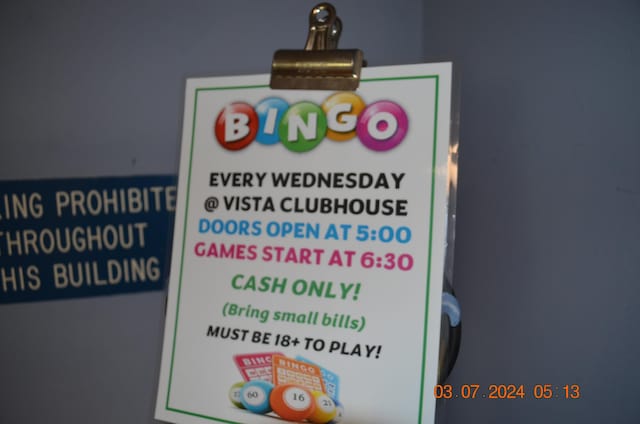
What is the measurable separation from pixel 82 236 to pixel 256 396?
889mm

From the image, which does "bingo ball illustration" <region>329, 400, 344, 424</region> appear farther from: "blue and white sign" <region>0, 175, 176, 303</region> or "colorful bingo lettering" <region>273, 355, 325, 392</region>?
"blue and white sign" <region>0, 175, 176, 303</region>

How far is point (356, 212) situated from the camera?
76cm

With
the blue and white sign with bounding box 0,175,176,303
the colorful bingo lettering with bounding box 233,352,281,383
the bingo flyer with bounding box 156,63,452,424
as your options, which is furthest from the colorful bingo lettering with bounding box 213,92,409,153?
the blue and white sign with bounding box 0,175,176,303

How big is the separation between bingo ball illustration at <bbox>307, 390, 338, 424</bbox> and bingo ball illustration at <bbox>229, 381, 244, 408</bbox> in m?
0.12

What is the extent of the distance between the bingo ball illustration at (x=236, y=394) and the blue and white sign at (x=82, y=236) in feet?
2.37

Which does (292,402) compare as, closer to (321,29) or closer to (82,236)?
(321,29)

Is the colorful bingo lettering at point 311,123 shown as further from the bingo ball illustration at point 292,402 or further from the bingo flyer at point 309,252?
the bingo ball illustration at point 292,402

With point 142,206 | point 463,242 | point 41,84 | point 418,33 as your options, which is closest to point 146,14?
point 41,84

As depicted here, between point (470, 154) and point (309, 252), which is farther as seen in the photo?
point (470, 154)

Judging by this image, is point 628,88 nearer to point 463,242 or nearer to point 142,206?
point 463,242

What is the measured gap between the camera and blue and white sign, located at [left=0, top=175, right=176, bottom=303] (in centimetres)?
137

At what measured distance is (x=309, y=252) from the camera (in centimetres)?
78
